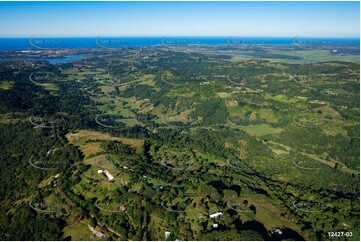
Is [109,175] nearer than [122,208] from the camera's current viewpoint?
No

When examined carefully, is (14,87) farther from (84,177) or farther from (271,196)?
(271,196)

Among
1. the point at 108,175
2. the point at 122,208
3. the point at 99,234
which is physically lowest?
the point at 99,234

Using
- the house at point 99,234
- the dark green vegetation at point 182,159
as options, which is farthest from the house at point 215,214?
the house at point 99,234

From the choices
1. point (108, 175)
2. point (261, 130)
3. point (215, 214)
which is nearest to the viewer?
point (215, 214)

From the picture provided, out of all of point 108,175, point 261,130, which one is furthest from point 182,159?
point 261,130

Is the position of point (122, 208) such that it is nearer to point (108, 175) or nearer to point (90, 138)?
point (108, 175)

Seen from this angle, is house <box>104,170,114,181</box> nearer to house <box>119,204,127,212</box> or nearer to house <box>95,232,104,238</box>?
house <box>119,204,127,212</box>

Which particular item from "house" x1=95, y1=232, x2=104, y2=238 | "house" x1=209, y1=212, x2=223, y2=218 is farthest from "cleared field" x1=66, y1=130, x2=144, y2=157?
"house" x1=209, y1=212, x2=223, y2=218

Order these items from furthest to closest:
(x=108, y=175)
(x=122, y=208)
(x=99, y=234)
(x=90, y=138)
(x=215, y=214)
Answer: (x=90, y=138), (x=108, y=175), (x=122, y=208), (x=215, y=214), (x=99, y=234)
